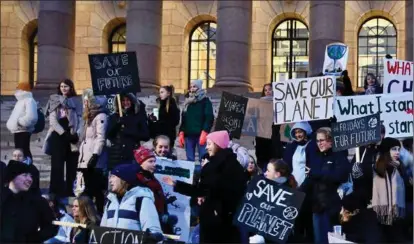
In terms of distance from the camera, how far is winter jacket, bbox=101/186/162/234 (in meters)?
10.9

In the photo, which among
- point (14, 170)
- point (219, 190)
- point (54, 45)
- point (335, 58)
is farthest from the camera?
point (54, 45)

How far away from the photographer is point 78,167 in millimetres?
16844

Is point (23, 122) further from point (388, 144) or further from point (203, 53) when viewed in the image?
point (203, 53)

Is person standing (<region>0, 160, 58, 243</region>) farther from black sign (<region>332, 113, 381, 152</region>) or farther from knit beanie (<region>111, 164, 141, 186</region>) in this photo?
black sign (<region>332, 113, 381, 152</region>)

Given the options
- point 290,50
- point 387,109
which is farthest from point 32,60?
point 387,109

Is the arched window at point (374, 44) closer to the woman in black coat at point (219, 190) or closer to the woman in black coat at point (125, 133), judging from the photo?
the woman in black coat at point (125, 133)

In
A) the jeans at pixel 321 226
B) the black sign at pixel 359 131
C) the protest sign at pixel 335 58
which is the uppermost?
the protest sign at pixel 335 58

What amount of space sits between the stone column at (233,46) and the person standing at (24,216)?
15.6 m

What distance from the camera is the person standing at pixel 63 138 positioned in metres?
17.8

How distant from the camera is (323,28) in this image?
92.9 feet

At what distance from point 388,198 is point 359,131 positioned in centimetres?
151

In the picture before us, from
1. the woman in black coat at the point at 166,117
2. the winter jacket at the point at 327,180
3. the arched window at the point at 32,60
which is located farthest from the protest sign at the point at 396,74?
the arched window at the point at 32,60

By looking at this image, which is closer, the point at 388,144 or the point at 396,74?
the point at 388,144

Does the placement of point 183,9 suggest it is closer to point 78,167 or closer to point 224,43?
point 224,43
